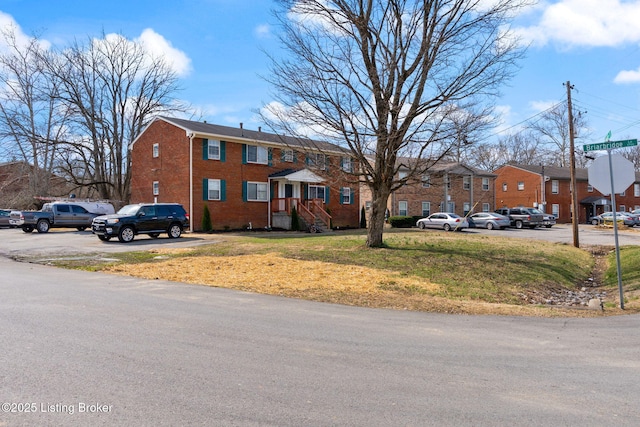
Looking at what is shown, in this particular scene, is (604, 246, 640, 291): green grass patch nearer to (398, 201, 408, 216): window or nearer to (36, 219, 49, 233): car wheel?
(398, 201, 408, 216): window

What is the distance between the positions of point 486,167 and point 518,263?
195 feet

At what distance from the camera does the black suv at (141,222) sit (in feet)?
73.7

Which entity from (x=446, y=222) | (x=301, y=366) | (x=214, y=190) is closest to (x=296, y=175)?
(x=214, y=190)

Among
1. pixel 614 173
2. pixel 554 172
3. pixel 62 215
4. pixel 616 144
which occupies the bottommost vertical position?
pixel 62 215

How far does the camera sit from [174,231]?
24828mm

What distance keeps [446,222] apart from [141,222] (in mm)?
23119

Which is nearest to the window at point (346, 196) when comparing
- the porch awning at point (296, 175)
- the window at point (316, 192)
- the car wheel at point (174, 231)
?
the window at point (316, 192)

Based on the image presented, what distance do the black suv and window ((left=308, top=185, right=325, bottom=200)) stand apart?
39.2ft

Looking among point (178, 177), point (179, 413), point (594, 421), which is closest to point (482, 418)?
point (594, 421)

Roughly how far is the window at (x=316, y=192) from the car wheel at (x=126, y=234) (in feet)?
49.6

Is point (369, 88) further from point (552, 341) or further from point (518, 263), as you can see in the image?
point (552, 341)

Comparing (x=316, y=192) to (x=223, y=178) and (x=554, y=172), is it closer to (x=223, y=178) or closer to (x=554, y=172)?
(x=223, y=178)

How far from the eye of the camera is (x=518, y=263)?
16.8 meters

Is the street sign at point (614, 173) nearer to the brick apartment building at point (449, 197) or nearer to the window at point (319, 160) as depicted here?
the window at point (319, 160)
